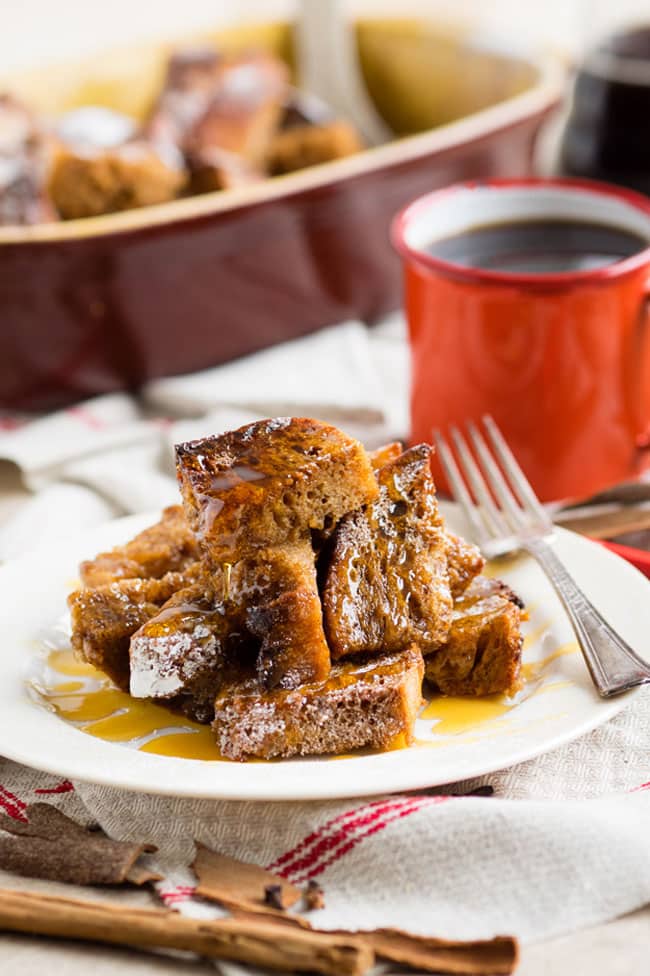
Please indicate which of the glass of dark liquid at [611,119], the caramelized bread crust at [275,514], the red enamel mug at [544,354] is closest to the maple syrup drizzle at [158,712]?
the caramelized bread crust at [275,514]

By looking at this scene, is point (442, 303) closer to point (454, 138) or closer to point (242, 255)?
point (242, 255)

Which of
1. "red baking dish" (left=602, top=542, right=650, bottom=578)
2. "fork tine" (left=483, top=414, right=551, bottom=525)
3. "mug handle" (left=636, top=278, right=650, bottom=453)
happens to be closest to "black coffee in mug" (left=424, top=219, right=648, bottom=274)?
"mug handle" (left=636, top=278, right=650, bottom=453)

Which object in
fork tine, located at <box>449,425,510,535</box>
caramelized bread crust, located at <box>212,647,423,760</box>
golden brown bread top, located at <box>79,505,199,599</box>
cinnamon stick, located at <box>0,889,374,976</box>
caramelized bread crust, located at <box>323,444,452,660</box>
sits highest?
caramelized bread crust, located at <box>323,444,452,660</box>

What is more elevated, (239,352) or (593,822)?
(593,822)

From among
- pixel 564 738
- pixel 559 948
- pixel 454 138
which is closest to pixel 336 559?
pixel 564 738

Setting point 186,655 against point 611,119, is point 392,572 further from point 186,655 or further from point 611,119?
point 611,119

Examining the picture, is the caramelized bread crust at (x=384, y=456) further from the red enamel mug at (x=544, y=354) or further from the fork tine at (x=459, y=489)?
the red enamel mug at (x=544, y=354)

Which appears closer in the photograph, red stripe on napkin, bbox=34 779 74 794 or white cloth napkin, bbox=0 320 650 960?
white cloth napkin, bbox=0 320 650 960

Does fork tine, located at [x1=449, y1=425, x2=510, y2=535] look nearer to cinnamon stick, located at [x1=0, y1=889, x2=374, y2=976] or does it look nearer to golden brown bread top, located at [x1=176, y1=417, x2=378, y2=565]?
golden brown bread top, located at [x1=176, y1=417, x2=378, y2=565]
